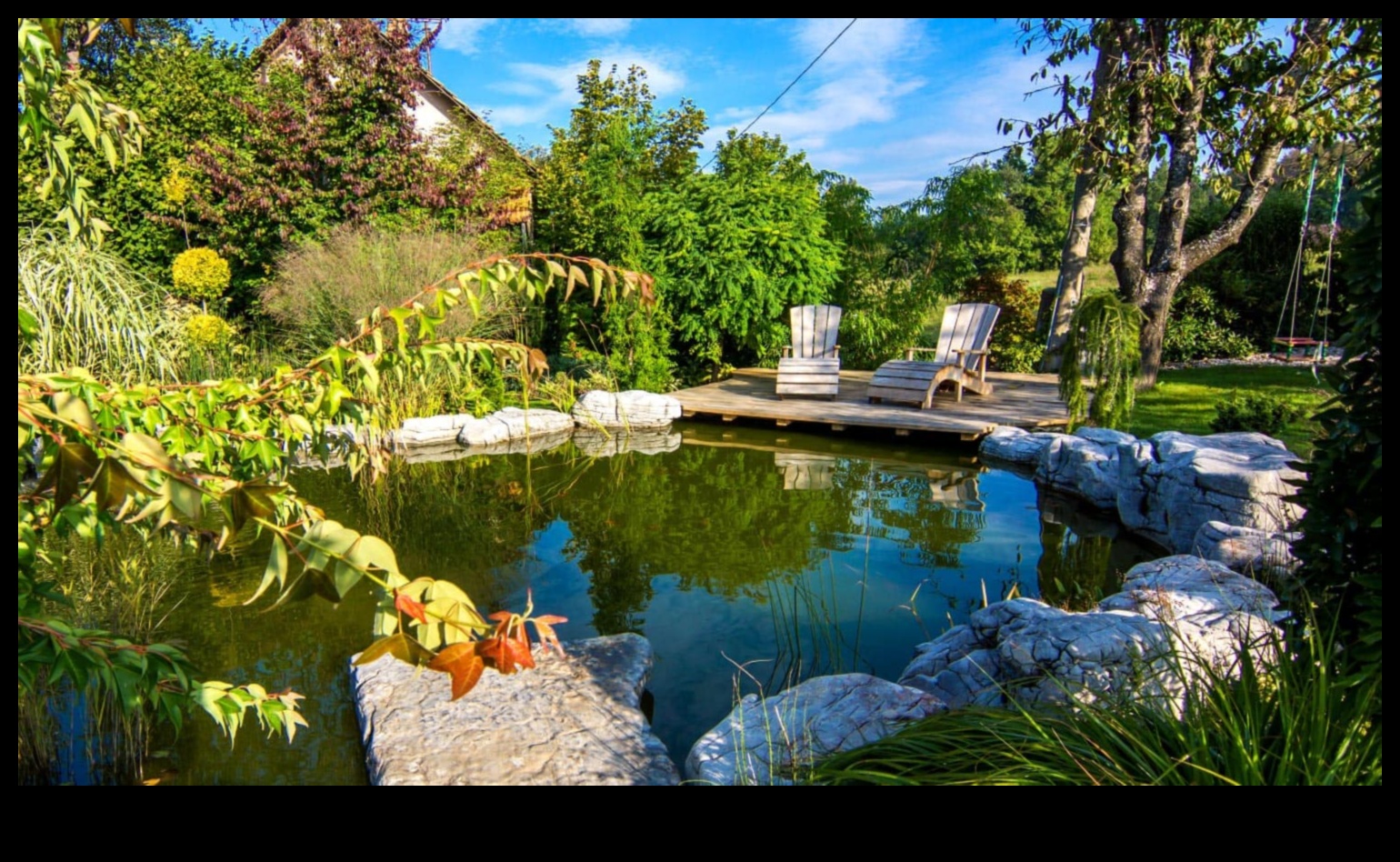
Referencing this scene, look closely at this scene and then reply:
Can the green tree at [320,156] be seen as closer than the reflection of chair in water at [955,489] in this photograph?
No

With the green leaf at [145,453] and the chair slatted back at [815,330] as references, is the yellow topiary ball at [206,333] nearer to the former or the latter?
the chair slatted back at [815,330]

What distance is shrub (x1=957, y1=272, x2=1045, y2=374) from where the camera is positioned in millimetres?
12070

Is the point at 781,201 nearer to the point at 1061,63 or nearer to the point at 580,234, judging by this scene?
the point at 580,234

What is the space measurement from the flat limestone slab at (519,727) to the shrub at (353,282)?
4.90 m

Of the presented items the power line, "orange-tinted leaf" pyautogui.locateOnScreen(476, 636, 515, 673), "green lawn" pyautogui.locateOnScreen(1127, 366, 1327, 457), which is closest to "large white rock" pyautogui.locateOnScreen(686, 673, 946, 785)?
"orange-tinted leaf" pyautogui.locateOnScreen(476, 636, 515, 673)

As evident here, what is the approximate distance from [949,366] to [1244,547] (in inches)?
182

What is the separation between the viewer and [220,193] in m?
9.85

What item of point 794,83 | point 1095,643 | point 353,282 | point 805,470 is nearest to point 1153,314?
point 805,470

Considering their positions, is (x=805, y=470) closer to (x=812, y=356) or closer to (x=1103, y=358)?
(x=1103, y=358)

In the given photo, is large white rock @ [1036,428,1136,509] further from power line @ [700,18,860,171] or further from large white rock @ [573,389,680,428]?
power line @ [700,18,860,171]

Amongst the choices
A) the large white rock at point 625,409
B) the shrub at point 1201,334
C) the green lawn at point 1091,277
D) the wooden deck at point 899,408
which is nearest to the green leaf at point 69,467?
the wooden deck at point 899,408

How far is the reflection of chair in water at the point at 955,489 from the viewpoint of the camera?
6.20 metres
